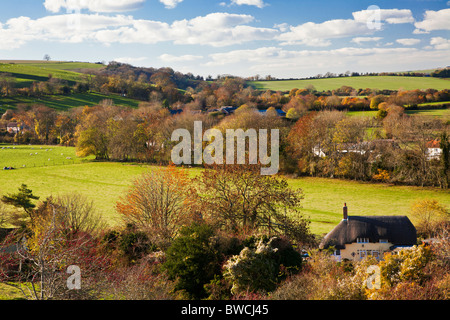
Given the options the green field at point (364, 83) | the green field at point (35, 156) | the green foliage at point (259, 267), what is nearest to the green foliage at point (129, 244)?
the green foliage at point (259, 267)

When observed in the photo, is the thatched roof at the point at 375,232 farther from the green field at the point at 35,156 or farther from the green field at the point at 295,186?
the green field at the point at 35,156

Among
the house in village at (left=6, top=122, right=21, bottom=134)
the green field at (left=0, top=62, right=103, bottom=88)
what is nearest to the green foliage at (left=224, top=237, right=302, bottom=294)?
the house in village at (left=6, top=122, right=21, bottom=134)

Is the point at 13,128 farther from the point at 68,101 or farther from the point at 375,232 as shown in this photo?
the point at 375,232

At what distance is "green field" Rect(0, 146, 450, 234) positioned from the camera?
39.6 meters

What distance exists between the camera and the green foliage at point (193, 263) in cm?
1820

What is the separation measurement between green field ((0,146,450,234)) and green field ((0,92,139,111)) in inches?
1679

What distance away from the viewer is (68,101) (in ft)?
368

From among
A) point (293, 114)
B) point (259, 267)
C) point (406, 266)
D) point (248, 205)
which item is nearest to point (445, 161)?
point (248, 205)

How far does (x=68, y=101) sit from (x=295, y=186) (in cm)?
8494

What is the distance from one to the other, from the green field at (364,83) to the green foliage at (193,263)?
7990 centimetres

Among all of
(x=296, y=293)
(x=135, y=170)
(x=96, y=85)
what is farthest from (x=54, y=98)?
(x=296, y=293)

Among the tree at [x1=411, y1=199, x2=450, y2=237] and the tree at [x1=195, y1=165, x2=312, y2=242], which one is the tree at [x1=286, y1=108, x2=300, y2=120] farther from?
the tree at [x1=195, y1=165, x2=312, y2=242]
